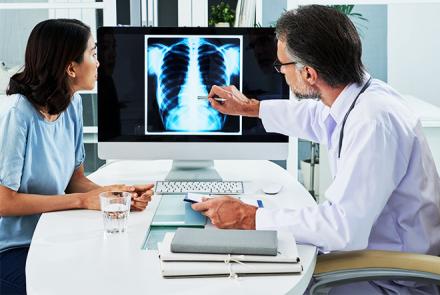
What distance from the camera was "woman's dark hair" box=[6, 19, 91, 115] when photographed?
166cm

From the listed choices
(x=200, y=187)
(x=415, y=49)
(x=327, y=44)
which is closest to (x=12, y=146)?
(x=200, y=187)

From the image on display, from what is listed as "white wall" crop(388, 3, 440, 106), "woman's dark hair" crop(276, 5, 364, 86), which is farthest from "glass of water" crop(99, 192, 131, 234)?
"white wall" crop(388, 3, 440, 106)

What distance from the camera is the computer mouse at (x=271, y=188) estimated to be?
176cm

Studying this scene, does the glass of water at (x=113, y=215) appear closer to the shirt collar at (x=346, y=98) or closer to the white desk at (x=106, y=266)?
the white desk at (x=106, y=266)

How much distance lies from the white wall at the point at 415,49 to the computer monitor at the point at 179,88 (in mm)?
1537

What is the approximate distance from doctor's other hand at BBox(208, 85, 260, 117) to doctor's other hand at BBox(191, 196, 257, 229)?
1.80ft

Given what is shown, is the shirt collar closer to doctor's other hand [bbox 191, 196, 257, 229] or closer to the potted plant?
doctor's other hand [bbox 191, 196, 257, 229]

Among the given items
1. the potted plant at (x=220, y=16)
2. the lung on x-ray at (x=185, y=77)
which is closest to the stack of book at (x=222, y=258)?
the lung on x-ray at (x=185, y=77)

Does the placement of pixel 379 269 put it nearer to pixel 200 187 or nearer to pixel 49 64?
pixel 200 187

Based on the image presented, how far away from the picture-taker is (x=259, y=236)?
120 cm

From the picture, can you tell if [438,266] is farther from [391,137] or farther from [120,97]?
[120,97]

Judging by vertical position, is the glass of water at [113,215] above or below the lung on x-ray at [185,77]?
below

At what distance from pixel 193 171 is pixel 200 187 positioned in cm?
21

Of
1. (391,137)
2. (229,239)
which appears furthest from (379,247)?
(229,239)
